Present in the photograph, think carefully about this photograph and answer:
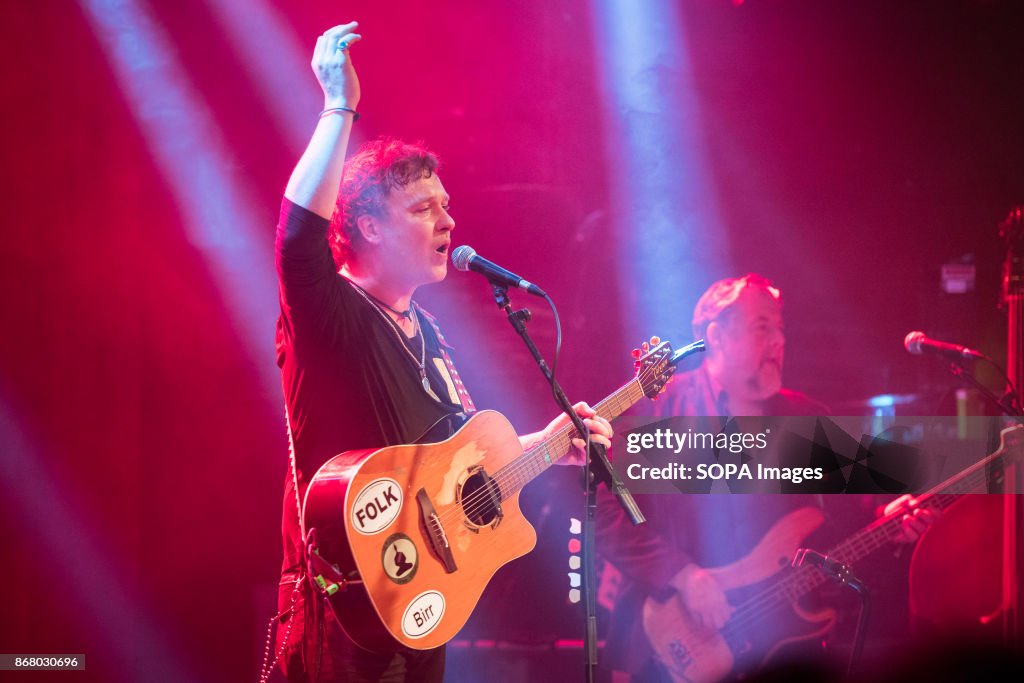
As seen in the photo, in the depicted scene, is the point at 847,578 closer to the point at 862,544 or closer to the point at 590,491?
the point at 862,544

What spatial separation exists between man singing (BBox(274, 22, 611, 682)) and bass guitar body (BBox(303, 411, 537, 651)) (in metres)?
0.11

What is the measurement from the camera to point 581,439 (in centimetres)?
258

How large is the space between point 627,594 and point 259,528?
5.42 feet

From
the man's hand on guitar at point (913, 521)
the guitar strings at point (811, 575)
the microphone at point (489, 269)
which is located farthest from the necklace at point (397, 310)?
the man's hand on guitar at point (913, 521)

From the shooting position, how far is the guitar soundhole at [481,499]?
2.46m

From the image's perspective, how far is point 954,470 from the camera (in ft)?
11.7

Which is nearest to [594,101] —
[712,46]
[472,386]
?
[712,46]

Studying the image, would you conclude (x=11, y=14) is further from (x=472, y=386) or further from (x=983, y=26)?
(x=983, y=26)

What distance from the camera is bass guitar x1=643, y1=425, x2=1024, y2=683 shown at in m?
3.49

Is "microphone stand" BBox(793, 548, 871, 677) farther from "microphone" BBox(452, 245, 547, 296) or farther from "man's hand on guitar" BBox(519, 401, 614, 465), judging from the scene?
"microphone" BBox(452, 245, 547, 296)

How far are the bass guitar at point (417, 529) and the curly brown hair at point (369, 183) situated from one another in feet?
2.43

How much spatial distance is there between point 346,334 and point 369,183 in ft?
2.01

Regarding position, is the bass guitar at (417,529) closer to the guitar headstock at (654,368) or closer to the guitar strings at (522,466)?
the guitar strings at (522,466)

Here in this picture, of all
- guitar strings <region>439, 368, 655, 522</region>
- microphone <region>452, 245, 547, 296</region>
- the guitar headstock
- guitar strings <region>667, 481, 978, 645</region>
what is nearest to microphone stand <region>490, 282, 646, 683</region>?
microphone <region>452, 245, 547, 296</region>
